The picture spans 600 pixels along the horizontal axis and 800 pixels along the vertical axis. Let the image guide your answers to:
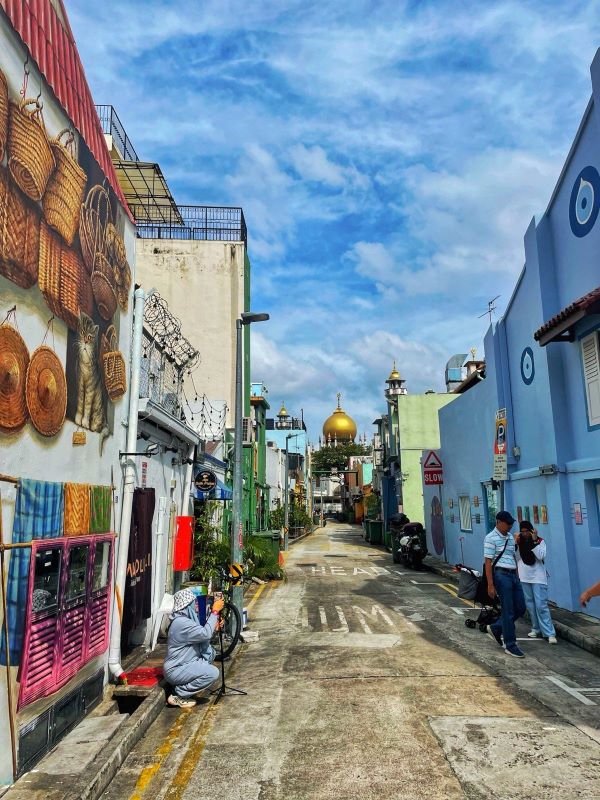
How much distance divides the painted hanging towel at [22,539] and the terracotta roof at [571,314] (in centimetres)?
820

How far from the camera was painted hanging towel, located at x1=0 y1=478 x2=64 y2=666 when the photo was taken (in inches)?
178

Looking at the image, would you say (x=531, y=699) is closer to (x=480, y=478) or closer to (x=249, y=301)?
(x=480, y=478)

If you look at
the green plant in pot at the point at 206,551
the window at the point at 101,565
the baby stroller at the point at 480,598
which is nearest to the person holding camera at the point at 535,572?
the baby stroller at the point at 480,598

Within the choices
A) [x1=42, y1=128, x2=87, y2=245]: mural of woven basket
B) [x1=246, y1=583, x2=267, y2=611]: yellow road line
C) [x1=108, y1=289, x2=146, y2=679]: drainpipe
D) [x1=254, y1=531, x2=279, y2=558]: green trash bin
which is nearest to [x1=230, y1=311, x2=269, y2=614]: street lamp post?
[x1=246, y1=583, x2=267, y2=611]: yellow road line

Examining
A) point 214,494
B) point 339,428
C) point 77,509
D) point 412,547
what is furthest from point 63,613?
point 339,428

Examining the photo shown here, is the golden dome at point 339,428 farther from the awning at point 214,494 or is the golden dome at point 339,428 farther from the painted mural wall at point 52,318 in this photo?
the painted mural wall at point 52,318

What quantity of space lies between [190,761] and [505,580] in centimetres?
523

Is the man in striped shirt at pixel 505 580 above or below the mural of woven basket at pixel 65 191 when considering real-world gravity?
below

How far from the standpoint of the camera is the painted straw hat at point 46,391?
198 inches

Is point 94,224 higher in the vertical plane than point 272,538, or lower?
higher

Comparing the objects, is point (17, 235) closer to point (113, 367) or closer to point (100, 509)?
point (113, 367)

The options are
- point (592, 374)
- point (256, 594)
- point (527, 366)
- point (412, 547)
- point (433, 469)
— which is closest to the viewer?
point (592, 374)

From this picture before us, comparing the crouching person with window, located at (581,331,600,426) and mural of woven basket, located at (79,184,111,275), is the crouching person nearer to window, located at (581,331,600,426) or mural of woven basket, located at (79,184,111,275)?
mural of woven basket, located at (79,184,111,275)

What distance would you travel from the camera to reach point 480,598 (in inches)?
388
